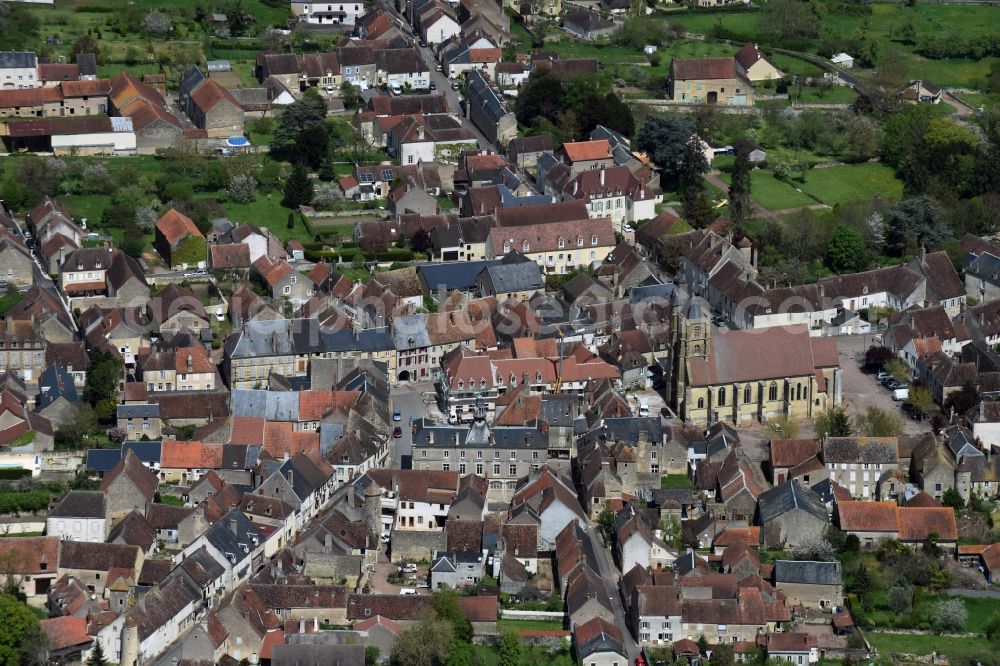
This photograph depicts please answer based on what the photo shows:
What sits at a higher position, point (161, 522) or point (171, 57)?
point (161, 522)

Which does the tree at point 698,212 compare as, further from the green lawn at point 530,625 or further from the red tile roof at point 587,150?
the green lawn at point 530,625

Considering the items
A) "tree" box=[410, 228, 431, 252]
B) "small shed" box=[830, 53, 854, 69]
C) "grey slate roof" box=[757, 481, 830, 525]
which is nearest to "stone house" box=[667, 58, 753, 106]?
"small shed" box=[830, 53, 854, 69]

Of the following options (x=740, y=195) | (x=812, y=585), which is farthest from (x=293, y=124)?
(x=812, y=585)

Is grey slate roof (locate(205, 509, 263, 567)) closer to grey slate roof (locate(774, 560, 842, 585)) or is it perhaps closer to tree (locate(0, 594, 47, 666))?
tree (locate(0, 594, 47, 666))

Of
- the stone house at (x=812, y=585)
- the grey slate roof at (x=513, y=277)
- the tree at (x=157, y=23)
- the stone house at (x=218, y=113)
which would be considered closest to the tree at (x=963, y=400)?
the stone house at (x=812, y=585)

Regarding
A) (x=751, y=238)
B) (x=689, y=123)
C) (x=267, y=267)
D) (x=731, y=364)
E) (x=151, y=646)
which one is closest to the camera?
(x=151, y=646)

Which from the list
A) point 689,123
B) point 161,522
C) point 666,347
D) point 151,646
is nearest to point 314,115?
point 689,123

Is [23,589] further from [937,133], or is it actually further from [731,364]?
[937,133]

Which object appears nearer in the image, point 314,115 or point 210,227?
point 210,227
